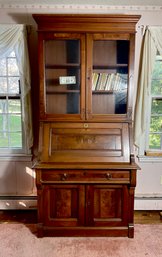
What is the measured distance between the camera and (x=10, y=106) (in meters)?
2.93

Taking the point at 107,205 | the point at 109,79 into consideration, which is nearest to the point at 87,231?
the point at 107,205

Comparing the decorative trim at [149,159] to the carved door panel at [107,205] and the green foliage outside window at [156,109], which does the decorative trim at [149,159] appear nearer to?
the green foliage outside window at [156,109]

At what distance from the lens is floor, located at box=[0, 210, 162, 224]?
2764 millimetres

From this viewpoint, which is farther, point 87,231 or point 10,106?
point 10,106

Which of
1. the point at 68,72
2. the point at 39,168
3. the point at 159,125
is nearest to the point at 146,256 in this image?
the point at 39,168

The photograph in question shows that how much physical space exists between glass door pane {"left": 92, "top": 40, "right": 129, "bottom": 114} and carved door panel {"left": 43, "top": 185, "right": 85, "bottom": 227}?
85cm

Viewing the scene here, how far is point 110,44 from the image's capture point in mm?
2486

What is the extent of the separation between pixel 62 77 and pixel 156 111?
1.25 metres

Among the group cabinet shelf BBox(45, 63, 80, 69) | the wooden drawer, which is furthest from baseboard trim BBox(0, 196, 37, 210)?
cabinet shelf BBox(45, 63, 80, 69)

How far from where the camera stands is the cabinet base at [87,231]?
7.95 ft

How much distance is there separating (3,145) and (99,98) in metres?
1.37

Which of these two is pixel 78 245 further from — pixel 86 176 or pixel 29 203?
pixel 29 203

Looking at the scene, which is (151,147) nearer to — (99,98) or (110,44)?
(99,98)

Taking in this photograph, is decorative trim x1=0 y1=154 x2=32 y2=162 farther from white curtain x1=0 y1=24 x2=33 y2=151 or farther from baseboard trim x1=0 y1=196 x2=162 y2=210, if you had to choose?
baseboard trim x1=0 y1=196 x2=162 y2=210
